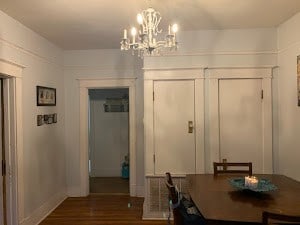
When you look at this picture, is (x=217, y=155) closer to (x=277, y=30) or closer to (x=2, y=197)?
(x=277, y=30)

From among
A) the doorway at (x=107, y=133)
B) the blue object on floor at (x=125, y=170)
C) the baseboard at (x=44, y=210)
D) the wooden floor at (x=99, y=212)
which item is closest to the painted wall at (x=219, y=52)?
the wooden floor at (x=99, y=212)

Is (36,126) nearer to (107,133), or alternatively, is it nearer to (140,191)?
(140,191)

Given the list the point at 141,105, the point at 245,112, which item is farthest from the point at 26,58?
the point at 245,112

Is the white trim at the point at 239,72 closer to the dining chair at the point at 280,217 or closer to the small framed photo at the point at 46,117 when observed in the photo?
the small framed photo at the point at 46,117

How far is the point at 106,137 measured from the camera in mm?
6797

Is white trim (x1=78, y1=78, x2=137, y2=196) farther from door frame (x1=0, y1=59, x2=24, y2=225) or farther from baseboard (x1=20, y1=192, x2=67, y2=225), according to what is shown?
door frame (x1=0, y1=59, x2=24, y2=225)

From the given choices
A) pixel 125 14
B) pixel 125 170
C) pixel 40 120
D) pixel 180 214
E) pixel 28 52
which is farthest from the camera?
pixel 125 170

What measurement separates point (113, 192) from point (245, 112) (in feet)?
9.00

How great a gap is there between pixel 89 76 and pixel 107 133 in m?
2.01

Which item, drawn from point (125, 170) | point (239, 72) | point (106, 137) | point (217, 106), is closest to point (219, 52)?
point (239, 72)

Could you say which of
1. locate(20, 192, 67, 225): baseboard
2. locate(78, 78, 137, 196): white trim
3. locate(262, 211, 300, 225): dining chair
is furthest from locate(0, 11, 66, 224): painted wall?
locate(262, 211, 300, 225): dining chair

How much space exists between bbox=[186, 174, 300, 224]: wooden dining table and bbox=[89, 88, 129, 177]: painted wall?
12.9ft

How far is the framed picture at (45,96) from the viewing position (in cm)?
404

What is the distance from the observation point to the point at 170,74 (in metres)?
4.00
